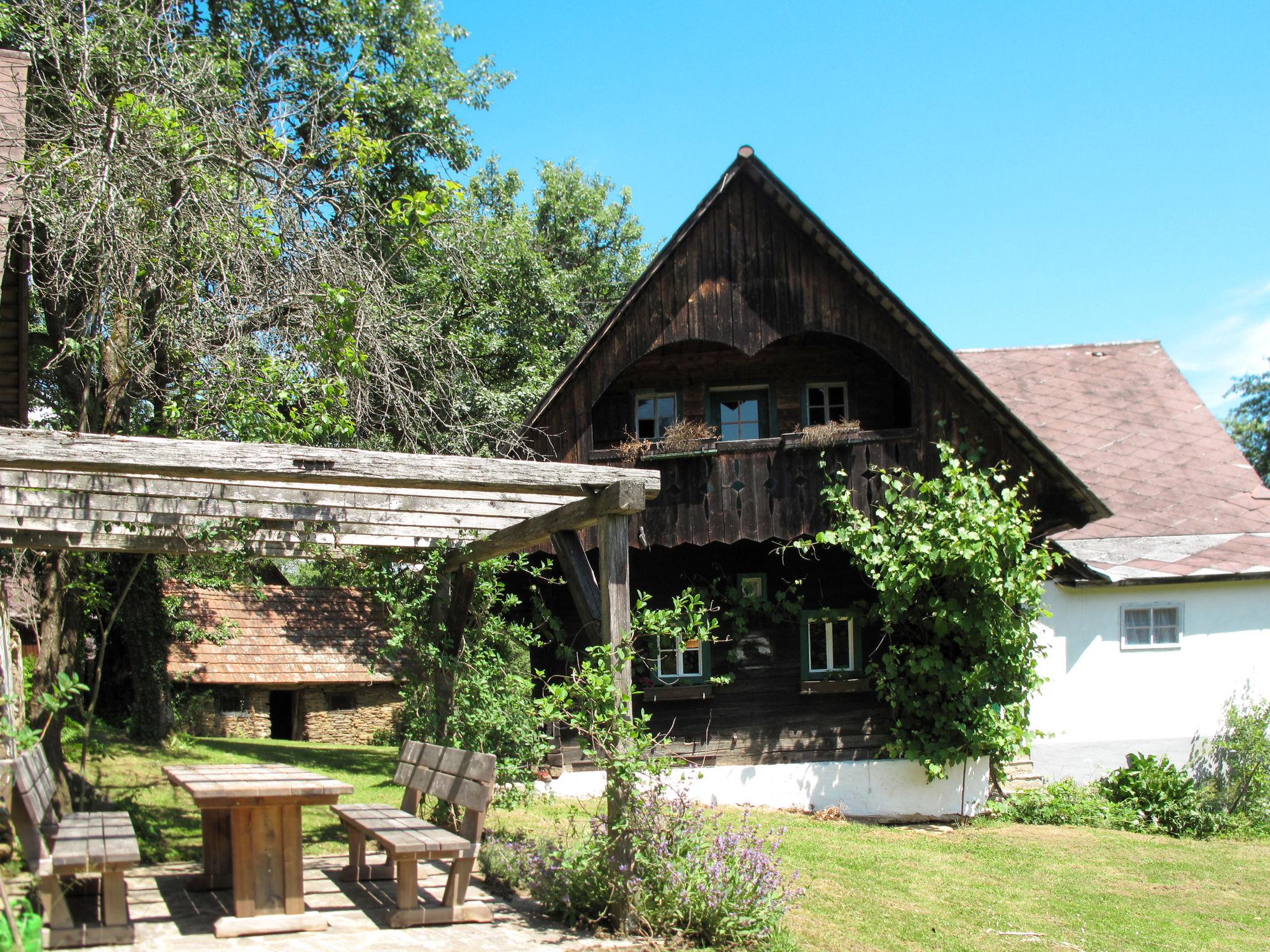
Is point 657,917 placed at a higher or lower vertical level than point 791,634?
lower

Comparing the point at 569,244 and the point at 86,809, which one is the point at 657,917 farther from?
the point at 569,244

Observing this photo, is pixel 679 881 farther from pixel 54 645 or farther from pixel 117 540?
pixel 54 645

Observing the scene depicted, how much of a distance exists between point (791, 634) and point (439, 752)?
684cm

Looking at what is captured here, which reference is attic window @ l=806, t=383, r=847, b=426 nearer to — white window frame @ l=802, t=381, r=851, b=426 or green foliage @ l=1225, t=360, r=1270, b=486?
white window frame @ l=802, t=381, r=851, b=426

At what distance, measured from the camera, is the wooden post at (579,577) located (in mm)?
7293

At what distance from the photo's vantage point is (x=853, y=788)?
13.5 m

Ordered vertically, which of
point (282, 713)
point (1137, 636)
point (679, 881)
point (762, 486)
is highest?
point (762, 486)

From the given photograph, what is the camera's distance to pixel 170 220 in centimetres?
912

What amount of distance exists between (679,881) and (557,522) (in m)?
2.46

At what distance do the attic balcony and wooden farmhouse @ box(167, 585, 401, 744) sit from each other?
10.1m

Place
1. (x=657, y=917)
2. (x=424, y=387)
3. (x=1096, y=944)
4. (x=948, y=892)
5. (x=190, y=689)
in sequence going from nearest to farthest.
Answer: (x=657, y=917) → (x=1096, y=944) → (x=948, y=892) → (x=424, y=387) → (x=190, y=689)

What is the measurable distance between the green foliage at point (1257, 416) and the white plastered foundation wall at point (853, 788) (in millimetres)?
20398

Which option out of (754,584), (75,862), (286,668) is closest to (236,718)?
(286,668)

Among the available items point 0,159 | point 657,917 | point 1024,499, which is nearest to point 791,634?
point 1024,499
